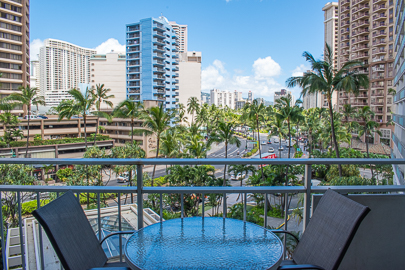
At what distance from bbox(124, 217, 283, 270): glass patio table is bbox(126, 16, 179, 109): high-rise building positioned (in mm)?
55135

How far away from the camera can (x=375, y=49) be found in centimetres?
4431

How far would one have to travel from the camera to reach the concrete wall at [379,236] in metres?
2.44

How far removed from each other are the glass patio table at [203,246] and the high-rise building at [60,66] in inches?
6206

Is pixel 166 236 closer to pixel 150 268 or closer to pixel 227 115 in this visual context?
pixel 150 268

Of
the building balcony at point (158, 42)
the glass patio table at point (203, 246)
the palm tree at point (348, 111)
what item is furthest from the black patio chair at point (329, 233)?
the building balcony at point (158, 42)

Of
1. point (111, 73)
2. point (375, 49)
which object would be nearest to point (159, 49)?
point (111, 73)

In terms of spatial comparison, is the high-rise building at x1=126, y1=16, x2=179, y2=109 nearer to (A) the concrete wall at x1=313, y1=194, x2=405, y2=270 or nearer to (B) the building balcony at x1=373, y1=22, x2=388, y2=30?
(B) the building balcony at x1=373, y1=22, x2=388, y2=30

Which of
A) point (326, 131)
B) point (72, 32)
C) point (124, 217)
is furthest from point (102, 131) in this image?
point (72, 32)

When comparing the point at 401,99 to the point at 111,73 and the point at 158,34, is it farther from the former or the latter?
the point at 111,73

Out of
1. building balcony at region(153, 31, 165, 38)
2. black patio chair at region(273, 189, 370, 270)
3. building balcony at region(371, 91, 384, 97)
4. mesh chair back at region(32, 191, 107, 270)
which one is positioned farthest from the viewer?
building balcony at region(153, 31, 165, 38)

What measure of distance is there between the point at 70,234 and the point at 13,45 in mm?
55058

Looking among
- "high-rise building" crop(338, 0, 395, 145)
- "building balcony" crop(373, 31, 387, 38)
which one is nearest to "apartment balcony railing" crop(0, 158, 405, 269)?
"high-rise building" crop(338, 0, 395, 145)

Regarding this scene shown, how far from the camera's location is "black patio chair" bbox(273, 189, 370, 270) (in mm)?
1683

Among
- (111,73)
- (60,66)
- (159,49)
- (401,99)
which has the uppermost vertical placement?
(60,66)
